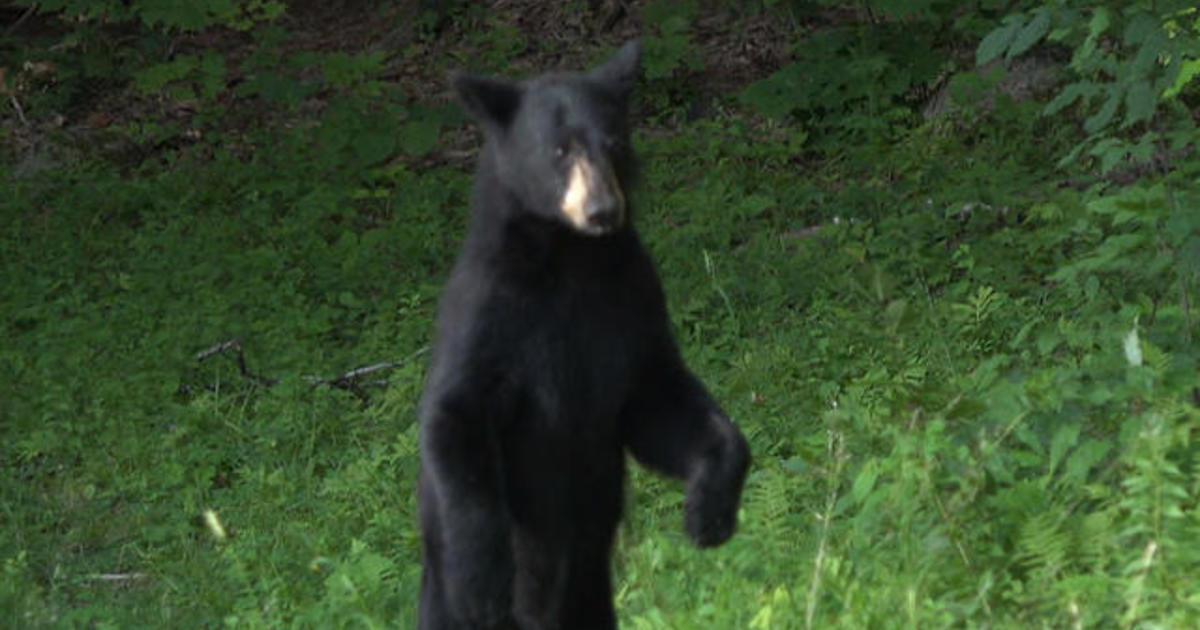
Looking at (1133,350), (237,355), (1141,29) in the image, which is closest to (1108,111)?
(1141,29)

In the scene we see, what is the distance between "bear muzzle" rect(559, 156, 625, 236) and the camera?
4.00 metres

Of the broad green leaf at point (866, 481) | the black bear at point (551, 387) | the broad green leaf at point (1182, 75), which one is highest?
the black bear at point (551, 387)

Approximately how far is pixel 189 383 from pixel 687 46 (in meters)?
Result: 4.89

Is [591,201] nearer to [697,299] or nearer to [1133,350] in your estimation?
[1133,350]

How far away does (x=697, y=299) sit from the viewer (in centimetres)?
950

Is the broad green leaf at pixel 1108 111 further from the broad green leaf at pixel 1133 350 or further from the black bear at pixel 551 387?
the black bear at pixel 551 387

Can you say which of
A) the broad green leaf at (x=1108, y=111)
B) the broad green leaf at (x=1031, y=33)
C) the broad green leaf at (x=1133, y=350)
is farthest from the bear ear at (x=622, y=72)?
the broad green leaf at (x=1108, y=111)

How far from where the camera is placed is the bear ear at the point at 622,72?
14.1 feet

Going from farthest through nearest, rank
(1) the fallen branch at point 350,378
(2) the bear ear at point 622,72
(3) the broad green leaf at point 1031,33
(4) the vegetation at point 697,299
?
(1) the fallen branch at point 350,378 → (3) the broad green leaf at point 1031,33 → (4) the vegetation at point 697,299 → (2) the bear ear at point 622,72

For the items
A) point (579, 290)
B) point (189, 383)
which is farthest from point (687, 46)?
point (579, 290)

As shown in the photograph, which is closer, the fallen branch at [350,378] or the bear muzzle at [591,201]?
the bear muzzle at [591,201]

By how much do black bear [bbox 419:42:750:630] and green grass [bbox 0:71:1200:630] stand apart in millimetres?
430

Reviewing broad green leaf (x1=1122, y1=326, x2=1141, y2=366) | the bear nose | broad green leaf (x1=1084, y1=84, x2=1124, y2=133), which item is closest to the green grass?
broad green leaf (x1=1122, y1=326, x2=1141, y2=366)

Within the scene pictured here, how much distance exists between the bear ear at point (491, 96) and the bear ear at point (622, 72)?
186 millimetres
